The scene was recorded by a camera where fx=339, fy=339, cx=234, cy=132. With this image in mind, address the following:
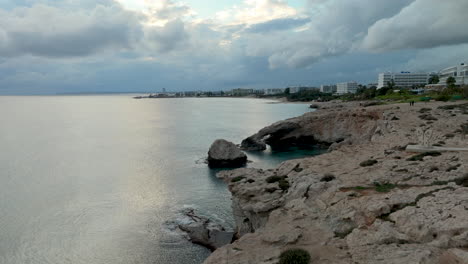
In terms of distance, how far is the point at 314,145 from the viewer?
67812 millimetres

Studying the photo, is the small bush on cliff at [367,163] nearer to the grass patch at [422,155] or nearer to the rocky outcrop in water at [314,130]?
the grass patch at [422,155]

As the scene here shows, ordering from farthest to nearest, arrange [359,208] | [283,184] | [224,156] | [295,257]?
[224,156] → [283,184] → [359,208] → [295,257]

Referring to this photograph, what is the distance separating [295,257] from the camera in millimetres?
12711

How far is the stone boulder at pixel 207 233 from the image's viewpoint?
78.9 ft

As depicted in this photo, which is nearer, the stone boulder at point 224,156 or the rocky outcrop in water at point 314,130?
the stone boulder at point 224,156

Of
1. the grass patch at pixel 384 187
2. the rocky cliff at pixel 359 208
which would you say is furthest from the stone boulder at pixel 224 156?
the grass patch at pixel 384 187

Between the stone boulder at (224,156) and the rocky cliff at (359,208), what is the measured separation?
1850cm

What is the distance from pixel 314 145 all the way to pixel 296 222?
52568 millimetres

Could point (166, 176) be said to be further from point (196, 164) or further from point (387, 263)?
point (387, 263)

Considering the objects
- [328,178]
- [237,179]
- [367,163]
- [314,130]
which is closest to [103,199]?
[237,179]

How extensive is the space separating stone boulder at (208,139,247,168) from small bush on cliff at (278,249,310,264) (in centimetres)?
3643

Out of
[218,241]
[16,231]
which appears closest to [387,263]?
[218,241]

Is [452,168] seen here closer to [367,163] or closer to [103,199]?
[367,163]

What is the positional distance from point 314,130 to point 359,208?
175ft
